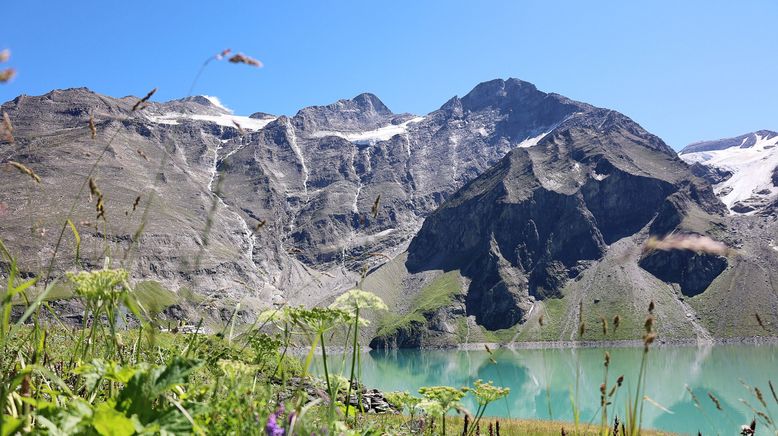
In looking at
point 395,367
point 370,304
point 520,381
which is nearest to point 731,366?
point 520,381

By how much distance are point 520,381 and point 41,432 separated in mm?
142091

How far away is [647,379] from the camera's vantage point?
400 feet

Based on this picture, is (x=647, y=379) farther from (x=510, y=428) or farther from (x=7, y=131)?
(x=7, y=131)

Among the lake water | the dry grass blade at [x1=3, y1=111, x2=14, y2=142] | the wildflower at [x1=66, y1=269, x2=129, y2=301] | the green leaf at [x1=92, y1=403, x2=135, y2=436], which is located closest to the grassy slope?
the wildflower at [x1=66, y1=269, x2=129, y2=301]

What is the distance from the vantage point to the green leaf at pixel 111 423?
198cm

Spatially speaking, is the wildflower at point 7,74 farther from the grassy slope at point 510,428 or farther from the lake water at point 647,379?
the lake water at point 647,379

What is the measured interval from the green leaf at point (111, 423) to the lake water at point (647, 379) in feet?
195

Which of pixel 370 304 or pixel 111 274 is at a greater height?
pixel 111 274

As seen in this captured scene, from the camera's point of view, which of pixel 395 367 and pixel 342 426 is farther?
pixel 395 367

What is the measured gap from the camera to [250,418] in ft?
7.13

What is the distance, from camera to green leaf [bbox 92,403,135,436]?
6.51 ft

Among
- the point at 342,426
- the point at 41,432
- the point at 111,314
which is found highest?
the point at 111,314

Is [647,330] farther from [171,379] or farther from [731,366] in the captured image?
[731,366]

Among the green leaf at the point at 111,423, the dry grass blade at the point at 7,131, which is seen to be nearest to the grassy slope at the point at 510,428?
the green leaf at the point at 111,423
